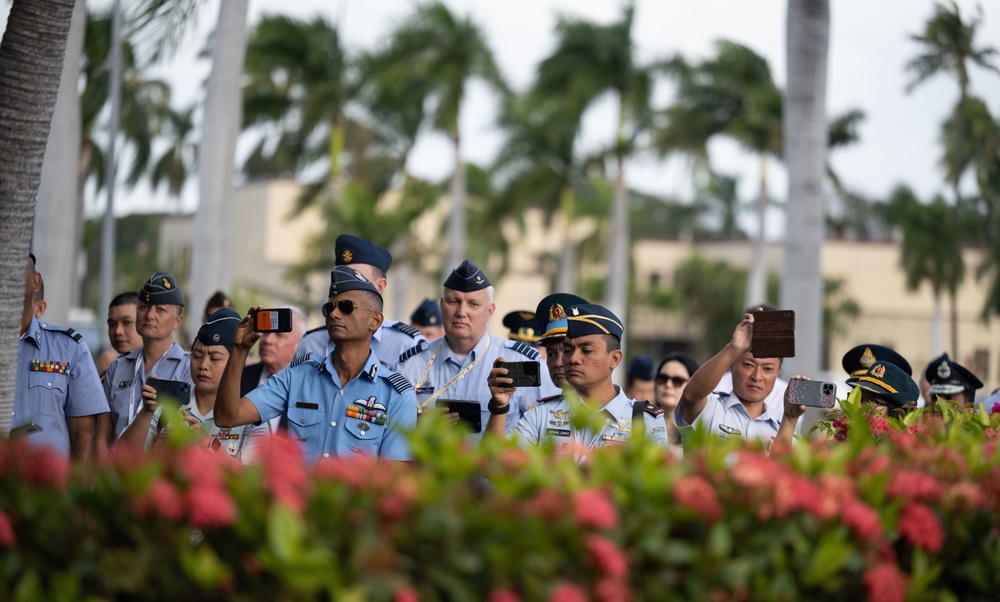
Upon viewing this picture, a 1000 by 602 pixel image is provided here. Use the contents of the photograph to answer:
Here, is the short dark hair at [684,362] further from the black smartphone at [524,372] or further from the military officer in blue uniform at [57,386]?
the military officer in blue uniform at [57,386]

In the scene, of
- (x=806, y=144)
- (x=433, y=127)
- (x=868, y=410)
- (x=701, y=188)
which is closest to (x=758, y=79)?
(x=701, y=188)

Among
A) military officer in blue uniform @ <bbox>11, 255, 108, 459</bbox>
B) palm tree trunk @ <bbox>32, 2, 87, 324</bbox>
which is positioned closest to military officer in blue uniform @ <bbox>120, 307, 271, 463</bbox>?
military officer in blue uniform @ <bbox>11, 255, 108, 459</bbox>

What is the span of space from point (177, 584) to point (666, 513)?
1.24m

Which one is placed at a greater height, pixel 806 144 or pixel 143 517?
pixel 806 144

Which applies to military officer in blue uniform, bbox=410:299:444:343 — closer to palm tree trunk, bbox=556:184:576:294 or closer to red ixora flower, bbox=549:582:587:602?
red ixora flower, bbox=549:582:587:602

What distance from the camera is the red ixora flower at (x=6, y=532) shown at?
3.12 metres

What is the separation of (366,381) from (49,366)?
5.49 feet

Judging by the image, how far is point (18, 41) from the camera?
5145 mm

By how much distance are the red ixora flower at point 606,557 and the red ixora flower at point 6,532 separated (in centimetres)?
141

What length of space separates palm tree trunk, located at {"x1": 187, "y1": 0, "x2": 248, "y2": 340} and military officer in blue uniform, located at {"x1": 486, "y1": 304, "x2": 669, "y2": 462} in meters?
8.68

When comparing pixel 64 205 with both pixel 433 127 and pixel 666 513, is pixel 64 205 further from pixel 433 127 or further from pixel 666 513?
pixel 433 127

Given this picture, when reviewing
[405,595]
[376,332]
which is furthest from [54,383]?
[405,595]

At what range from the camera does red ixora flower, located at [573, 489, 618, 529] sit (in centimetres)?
311

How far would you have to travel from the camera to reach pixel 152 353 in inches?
288
